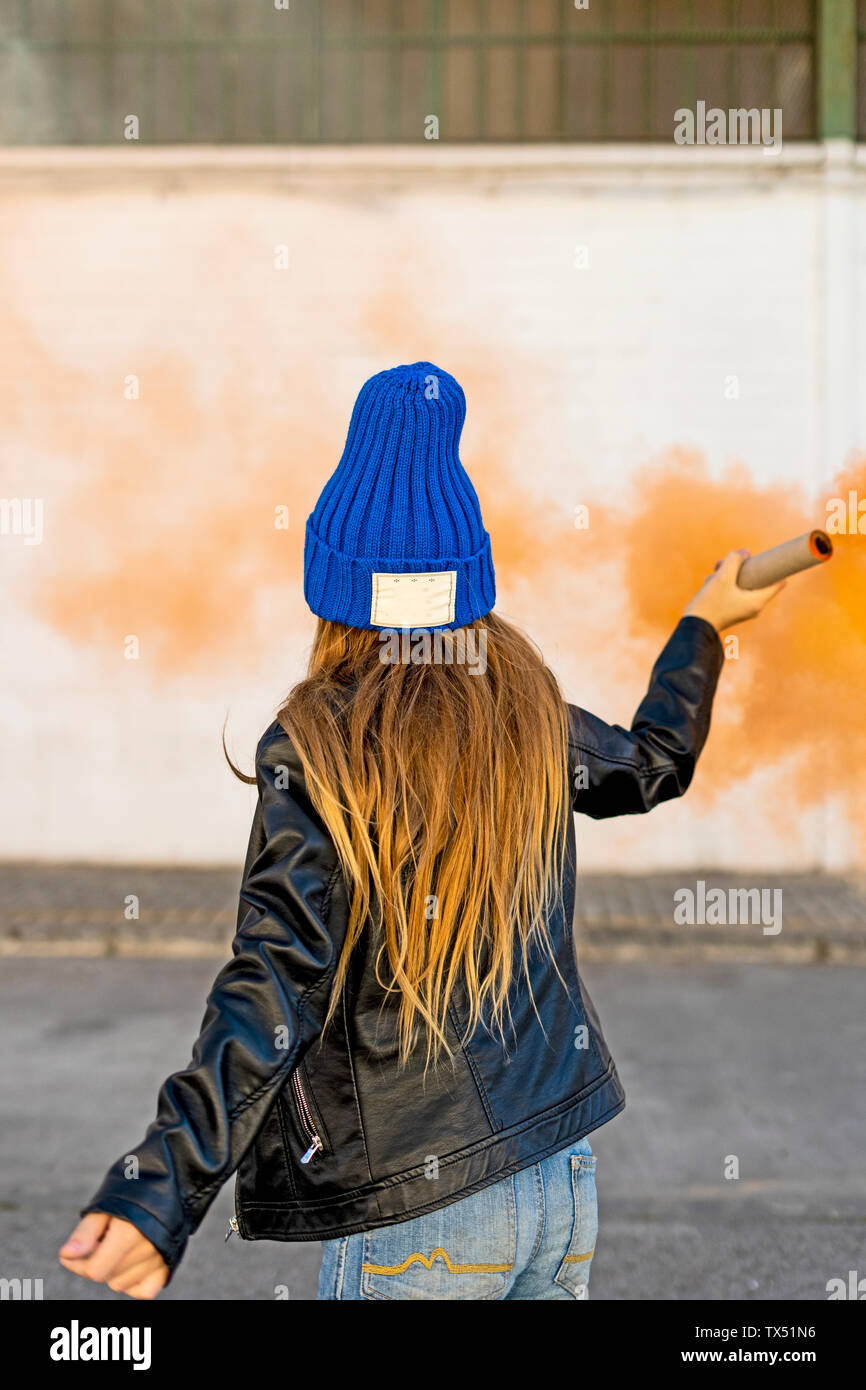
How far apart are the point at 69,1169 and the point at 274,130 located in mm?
6192

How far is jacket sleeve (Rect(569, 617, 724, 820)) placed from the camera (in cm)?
201

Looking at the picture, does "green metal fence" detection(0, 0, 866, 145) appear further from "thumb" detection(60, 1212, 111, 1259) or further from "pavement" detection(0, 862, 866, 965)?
"thumb" detection(60, 1212, 111, 1259)

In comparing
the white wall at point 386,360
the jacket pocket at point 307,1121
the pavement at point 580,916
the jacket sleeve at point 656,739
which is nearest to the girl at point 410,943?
the jacket pocket at point 307,1121

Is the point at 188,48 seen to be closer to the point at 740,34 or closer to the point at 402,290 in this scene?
the point at 402,290

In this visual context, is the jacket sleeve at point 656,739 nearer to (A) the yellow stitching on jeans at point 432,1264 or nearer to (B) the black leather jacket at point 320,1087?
(B) the black leather jacket at point 320,1087

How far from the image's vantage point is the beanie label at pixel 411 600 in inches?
72.4

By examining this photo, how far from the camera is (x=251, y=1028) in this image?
61.7 inches

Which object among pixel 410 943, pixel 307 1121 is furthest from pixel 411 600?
pixel 307 1121

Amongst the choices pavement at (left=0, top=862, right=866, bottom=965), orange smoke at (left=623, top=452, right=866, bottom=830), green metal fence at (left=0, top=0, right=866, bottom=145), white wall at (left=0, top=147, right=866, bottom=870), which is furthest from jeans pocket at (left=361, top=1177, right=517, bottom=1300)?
green metal fence at (left=0, top=0, right=866, bottom=145)

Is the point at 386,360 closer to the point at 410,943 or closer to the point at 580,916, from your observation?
the point at 580,916

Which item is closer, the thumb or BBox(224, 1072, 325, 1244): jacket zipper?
the thumb

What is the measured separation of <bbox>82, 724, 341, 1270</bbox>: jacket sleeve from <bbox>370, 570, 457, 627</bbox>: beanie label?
225 mm

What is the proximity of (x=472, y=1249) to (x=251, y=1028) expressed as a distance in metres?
0.43

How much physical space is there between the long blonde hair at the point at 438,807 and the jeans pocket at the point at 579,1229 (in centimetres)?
23
